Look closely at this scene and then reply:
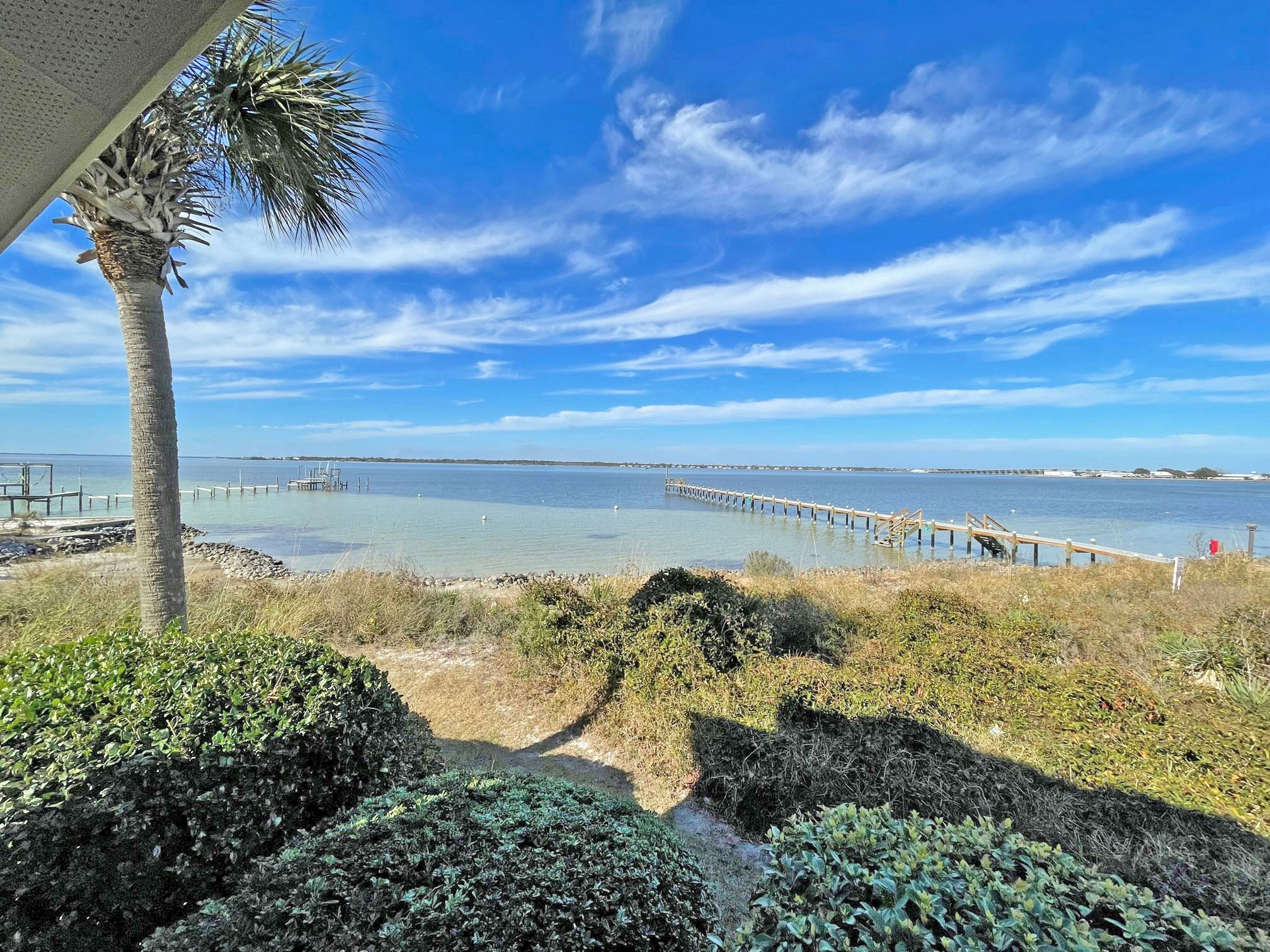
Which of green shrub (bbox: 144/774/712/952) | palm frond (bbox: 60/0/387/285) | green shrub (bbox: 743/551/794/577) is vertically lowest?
green shrub (bbox: 743/551/794/577)

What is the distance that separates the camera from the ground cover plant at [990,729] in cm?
272

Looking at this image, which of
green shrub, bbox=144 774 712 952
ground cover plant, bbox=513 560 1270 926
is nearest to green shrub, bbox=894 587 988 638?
ground cover plant, bbox=513 560 1270 926

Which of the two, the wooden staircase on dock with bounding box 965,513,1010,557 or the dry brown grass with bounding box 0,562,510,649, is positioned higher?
the dry brown grass with bounding box 0,562,510,649

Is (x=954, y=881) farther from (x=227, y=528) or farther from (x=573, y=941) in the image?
(x=227, y=528)

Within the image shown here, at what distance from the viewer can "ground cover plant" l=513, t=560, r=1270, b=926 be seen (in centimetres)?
272

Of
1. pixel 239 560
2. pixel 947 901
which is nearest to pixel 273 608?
pixel 947 901

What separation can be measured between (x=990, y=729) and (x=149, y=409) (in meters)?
6.88

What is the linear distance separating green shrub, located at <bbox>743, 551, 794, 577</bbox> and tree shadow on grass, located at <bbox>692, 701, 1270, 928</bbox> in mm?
9479

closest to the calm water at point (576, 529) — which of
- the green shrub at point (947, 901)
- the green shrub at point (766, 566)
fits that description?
the green shrub at point (766, 566)

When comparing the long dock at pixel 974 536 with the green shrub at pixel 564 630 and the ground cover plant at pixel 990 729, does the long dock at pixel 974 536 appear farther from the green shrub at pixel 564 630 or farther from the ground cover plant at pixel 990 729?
the green shrub at pixel 564 630

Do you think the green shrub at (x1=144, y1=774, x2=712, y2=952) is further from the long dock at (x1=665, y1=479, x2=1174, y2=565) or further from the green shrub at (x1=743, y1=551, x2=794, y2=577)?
the long dock at (x1=665, y1=479, x2=1174, y2=565)

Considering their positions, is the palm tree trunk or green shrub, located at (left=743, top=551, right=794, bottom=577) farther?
green shrub, located at (left=743, top=551, right=794, bottom=577)

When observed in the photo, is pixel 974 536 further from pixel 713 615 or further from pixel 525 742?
pixel 525 742

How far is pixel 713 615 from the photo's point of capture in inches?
217
